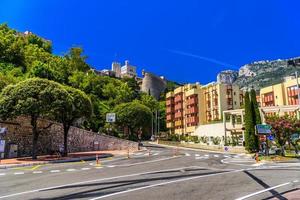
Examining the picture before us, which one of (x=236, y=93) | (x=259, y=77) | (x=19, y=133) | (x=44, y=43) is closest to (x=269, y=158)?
(x=19, y=133)

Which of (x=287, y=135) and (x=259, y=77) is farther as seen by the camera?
(x=259, y=77)

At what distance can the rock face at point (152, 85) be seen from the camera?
155 m

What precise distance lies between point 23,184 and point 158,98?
466 feet

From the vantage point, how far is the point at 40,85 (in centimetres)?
3397

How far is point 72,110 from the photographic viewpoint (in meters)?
36.1

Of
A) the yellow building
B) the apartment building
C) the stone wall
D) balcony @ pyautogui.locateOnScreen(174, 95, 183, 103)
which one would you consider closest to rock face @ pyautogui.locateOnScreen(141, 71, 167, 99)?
the apartment building

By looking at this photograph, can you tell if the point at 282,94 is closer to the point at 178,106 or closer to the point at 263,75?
the point at 178,106

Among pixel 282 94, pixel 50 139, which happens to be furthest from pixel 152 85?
pixel 50 139

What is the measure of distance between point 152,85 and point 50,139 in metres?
116

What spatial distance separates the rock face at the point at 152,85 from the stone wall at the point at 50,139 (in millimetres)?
101987

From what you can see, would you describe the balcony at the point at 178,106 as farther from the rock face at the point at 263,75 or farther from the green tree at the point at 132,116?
the rock face at the point at 263,75

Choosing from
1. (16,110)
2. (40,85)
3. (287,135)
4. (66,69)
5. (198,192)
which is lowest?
(198,192)

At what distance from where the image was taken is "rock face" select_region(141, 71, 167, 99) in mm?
155250

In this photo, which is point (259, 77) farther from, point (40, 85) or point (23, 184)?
point (23, 184)
